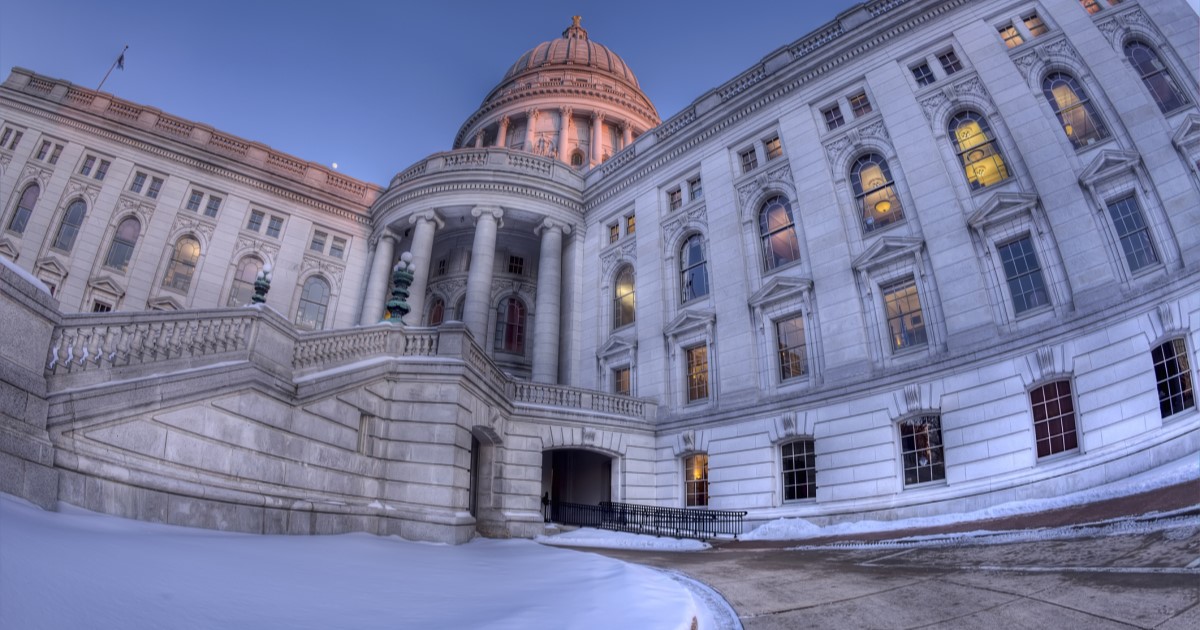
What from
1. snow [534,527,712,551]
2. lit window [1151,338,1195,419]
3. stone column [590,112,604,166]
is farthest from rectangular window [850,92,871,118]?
stone column [590,112,604,166]

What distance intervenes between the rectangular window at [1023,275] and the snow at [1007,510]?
21.1 ft

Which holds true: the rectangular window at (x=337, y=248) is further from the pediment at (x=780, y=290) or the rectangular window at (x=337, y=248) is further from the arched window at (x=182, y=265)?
the pediment at (x=780, y=290)

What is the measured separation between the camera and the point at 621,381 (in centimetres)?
2930

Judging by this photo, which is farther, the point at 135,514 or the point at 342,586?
the point at 135,514

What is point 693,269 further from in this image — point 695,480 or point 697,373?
point 695,480

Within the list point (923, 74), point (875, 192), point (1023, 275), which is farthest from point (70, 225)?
point (1023, 275)

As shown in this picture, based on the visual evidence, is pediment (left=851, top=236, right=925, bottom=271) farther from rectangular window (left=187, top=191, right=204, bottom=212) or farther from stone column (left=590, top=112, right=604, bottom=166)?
rectangular window (left=187, top=191, right=204, bottom=212)

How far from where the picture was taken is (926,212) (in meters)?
20.9

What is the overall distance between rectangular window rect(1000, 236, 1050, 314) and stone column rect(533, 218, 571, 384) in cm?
2028

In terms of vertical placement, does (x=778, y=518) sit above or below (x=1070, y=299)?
below

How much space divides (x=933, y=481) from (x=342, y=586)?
60.8 feet

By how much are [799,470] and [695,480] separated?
15.2ft

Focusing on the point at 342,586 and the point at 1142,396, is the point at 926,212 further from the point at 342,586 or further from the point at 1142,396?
the point at 342,586

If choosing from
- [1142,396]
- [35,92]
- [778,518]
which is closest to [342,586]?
[778,518]
